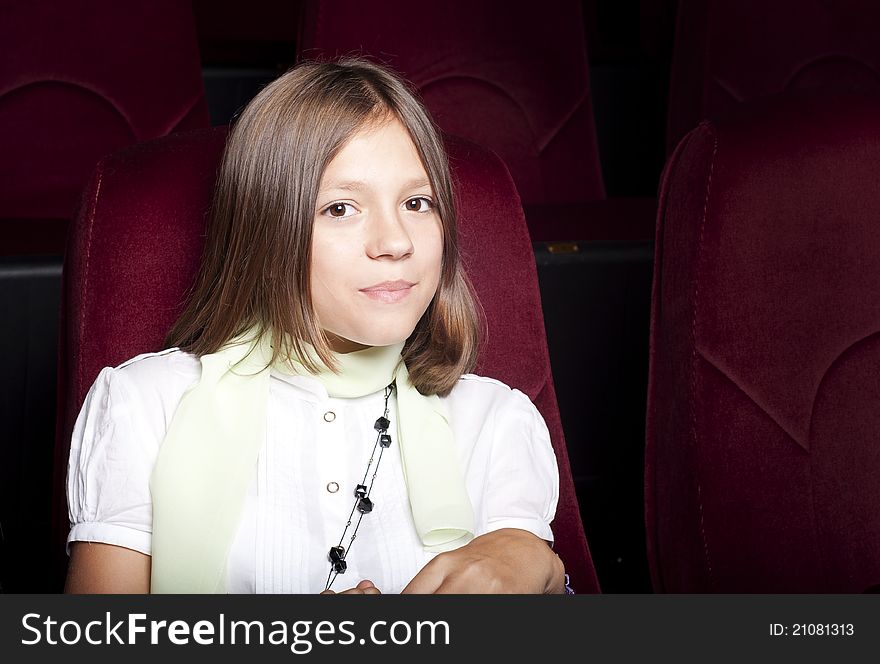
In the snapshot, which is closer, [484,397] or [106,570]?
[106,570]

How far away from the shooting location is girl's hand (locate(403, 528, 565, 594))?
2.65ft

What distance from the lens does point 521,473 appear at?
95 cm

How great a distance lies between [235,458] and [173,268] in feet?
0.67

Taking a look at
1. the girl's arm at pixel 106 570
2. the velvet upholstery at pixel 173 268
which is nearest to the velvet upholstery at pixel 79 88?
the velvet upholstery at pixel 173 268

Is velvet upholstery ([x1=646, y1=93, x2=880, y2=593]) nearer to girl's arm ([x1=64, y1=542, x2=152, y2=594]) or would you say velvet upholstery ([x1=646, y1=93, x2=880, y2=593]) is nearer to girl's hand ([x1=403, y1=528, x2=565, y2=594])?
girl's hand ([x1=403, y1=528, x2=565, y2=594])

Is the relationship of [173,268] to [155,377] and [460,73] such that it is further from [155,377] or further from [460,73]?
[460,73]

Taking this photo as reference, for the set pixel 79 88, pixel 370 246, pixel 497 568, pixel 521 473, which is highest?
pixel 79 88

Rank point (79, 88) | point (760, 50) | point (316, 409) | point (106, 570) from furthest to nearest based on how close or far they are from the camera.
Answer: point (760, 50) < point (79, 88) < point (316, 409) < point (106, 570)

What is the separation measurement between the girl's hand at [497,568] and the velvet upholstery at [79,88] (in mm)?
881

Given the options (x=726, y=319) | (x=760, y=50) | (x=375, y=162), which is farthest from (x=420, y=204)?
(x=760, y=50)

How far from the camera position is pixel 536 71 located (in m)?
1.70
